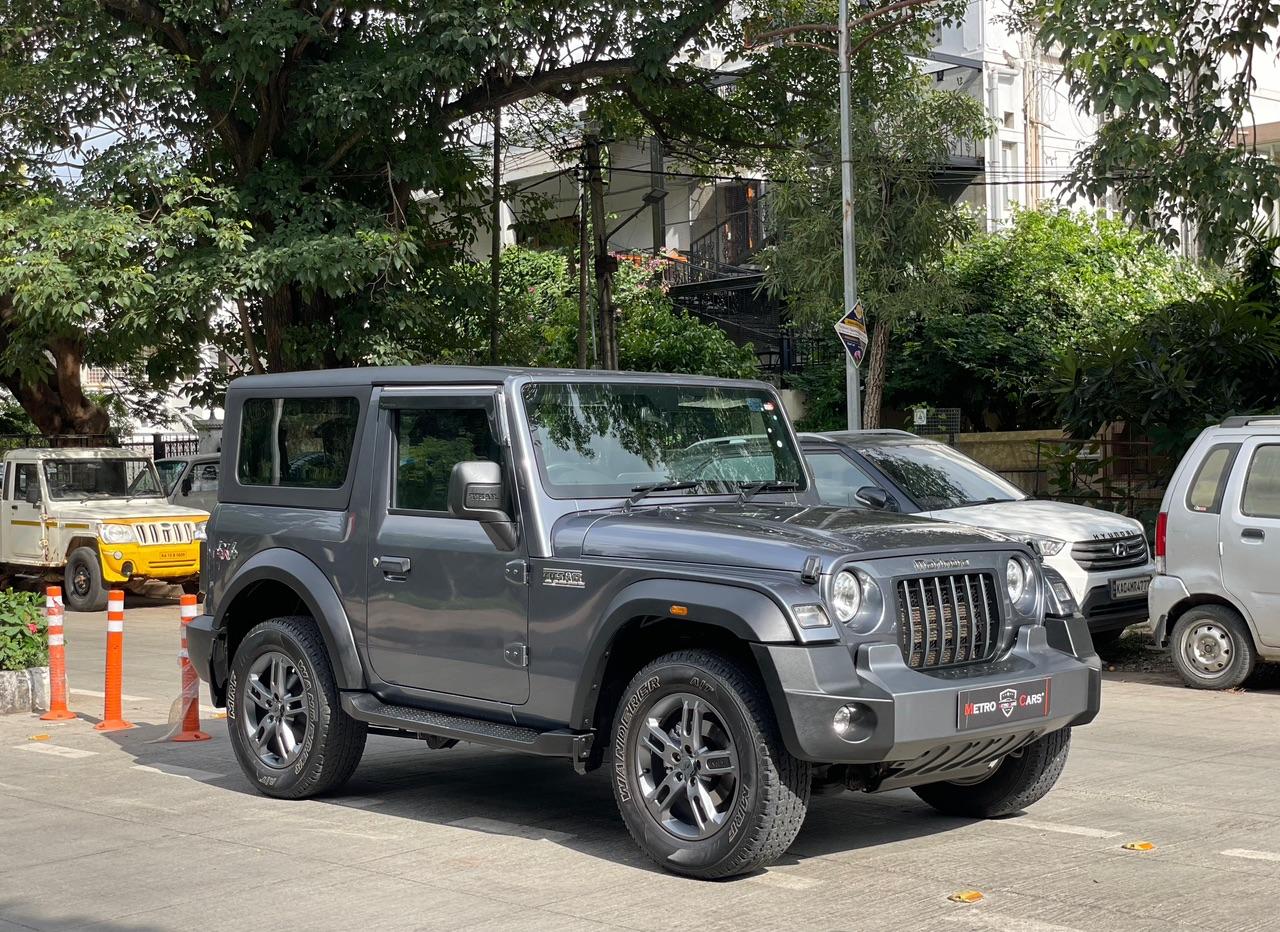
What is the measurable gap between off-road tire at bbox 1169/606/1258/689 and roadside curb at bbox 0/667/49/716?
26.9 feet

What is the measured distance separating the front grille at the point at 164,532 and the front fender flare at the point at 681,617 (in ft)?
49.2

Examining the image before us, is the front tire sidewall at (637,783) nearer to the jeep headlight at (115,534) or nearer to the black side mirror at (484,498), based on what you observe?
the black side mirror at (484,498)

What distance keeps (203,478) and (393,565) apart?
54.3 ft

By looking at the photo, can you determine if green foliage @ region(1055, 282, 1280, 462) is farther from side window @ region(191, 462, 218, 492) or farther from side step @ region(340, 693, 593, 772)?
side window @ region(191, 462, 218, 492)

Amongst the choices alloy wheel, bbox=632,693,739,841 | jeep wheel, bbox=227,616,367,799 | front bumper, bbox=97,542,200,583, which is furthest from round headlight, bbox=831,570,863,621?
front bumper, bbox=97,542,200,583

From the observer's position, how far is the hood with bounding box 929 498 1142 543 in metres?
12.5

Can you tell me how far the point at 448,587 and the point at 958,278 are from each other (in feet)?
82.5

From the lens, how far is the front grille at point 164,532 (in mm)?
20391

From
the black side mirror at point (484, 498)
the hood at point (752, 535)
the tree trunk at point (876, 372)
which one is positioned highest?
the tree trunk at point (876, 372)

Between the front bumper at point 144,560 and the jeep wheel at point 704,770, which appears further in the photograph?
the front bumper at point 144,560

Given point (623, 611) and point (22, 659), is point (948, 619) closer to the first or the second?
point (623, 611)

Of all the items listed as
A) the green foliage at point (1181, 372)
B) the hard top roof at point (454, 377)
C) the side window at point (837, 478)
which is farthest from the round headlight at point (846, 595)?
the green foliage at point (1181, 372)

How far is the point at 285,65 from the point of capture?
19.6 metres

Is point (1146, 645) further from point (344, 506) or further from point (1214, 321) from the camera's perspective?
point (344, 506)
